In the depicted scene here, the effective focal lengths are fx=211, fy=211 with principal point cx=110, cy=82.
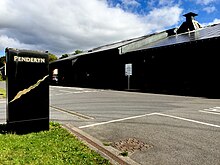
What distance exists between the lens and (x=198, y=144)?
16.7ft

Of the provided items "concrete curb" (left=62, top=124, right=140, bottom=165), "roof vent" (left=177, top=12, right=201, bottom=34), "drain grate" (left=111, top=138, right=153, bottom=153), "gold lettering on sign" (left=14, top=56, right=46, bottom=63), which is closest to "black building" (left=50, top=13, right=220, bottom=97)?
"roof vent" (left=177, top=12, right=201, bottom=34)

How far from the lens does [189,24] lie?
28.9 m

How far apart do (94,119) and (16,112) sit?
3.32m

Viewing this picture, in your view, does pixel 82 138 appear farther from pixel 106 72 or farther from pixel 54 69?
pixel 54 69

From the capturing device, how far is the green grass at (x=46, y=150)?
12.9 ft

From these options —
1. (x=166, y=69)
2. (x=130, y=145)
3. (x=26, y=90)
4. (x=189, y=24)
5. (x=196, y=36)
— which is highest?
(x=189, y=24)

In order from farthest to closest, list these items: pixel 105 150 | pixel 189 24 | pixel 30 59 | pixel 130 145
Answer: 1. pixel 189 24
2. pixel 30 59
3. pixel 130 145
4. pixel 105 150

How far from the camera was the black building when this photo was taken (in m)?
17.7

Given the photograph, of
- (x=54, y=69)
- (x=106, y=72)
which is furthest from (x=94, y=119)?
(x=54, y=69)

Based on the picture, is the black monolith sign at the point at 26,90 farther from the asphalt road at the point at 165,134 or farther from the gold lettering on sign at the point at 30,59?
the asphalt road at the point at 165,134

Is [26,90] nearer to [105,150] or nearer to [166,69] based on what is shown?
[105,150]

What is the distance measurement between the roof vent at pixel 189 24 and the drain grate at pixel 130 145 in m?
26.2

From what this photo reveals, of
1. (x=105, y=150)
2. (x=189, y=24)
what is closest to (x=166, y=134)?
(x=105, y=150)

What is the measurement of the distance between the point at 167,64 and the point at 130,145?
1706 centimetres
